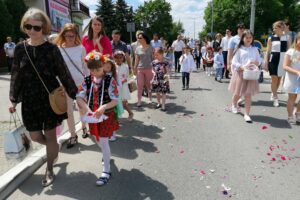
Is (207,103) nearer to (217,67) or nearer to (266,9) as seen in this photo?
(217,67)

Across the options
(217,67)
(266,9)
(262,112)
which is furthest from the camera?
(266,9)

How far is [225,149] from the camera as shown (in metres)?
5.24

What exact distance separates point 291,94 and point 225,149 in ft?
7.76

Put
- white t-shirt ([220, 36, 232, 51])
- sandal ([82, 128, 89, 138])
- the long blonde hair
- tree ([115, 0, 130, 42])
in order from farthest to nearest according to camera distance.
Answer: tree ([115, 0, 130, 42])
white t-shirt ([220, 36, 232, 51])
sandal ([82, 128, 89, 138])
the long blonde hair

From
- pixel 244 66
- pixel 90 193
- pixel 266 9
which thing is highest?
pixel 266 9

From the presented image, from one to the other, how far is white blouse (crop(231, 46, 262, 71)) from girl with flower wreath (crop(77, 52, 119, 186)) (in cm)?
372

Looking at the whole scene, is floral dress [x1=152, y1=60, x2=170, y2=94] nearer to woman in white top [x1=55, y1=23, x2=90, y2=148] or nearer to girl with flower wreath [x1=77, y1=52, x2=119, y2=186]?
woman in white top [x1=55, y1=23, x2=90, y2=148]

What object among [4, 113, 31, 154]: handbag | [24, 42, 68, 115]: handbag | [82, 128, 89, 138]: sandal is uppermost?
[24, 42, 68, 115]: handbag

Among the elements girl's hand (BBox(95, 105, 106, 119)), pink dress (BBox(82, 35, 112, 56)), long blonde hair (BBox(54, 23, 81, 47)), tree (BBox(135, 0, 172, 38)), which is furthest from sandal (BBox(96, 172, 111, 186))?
tree (BBox(135, 0, 172, 38))

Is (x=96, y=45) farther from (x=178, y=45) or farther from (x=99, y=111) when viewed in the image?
(x=178, y=45)

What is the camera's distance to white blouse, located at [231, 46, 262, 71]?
6875mm

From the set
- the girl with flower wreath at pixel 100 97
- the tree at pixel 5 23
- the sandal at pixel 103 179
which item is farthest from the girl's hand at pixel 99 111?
the tree at pixel 5 23

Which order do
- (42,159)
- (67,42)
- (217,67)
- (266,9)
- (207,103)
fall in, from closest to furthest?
1. (42,159)
2. (67,42)
3. (207,103)
4. (217,67)
5. (266,9)

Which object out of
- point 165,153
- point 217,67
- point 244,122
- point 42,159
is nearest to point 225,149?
point 165,153
